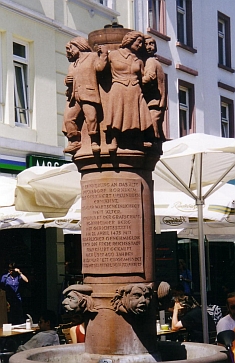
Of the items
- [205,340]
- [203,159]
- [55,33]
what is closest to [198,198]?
[203,159]

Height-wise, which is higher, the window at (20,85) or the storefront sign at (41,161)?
the window at (20,85)

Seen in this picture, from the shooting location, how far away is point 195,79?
28453mm

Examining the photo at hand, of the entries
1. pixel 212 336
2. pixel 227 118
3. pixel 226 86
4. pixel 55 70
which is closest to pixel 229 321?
pixel 212 336

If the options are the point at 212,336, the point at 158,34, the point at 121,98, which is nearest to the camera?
the point at 121,98

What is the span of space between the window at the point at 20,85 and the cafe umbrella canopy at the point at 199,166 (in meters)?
6.88

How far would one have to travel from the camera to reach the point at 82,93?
860 centimetres

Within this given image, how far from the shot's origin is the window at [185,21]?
92.7 feet

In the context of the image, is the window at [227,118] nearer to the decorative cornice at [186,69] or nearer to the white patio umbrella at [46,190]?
the decorative cornice at [186,69]

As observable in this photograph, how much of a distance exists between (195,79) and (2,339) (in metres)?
16.5

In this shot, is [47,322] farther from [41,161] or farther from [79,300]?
[41,161]

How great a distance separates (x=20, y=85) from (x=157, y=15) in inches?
317

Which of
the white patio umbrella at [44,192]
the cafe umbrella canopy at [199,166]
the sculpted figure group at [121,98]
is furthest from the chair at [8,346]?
the sculpted figure group at [121,98]

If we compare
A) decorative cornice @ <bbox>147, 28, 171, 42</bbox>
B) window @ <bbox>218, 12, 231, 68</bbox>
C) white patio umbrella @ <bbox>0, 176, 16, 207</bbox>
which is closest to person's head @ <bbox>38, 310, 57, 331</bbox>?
white patio umbrella @ <bbox>0, 176, 16, 207</bbox>

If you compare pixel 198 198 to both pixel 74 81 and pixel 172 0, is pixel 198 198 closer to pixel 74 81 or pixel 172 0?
pixel 74 81
